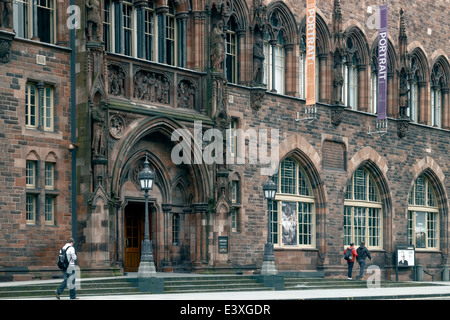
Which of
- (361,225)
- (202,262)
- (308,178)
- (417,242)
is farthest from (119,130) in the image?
(417,242)

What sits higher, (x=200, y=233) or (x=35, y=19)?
(x=35, y=19)

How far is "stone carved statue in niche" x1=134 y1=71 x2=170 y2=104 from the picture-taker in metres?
31.5

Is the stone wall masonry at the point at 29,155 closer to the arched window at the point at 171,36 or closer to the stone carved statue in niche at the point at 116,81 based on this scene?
the stone carved statue in niche at the point at 116,81

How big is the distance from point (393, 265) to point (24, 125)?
21.2 meters

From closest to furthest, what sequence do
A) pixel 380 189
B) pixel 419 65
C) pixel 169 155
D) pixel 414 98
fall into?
pixel 169 155, pixel 380 189, pixel 419 65, pixel 414 98

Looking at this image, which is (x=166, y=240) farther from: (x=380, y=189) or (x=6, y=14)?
(x=380, y=189)

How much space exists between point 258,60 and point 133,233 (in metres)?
8.57

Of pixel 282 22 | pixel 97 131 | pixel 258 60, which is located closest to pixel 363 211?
pixel 282 22

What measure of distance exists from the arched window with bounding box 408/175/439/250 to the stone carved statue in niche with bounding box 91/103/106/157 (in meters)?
20.8

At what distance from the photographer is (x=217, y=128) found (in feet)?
110

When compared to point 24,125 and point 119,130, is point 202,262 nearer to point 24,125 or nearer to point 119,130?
point 119,130

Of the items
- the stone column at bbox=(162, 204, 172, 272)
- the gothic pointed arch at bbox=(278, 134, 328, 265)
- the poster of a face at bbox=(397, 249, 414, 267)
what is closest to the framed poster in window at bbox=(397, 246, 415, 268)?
the poster of a face at bbox=(397, 249, 414, 267)

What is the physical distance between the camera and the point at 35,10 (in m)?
29.0

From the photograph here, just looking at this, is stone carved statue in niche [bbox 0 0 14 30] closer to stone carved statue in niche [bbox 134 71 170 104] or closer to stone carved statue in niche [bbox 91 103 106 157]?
stone carved statue in niche [bbox 91 103 106 157]
